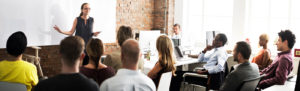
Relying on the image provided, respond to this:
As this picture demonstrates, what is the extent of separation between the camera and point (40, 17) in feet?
16.5

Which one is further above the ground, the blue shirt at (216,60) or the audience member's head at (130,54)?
the audience member's head at (130,54)

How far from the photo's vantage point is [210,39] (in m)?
6.14

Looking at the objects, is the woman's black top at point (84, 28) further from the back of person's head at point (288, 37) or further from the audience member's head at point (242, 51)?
the back of person's head at point (288, 37)

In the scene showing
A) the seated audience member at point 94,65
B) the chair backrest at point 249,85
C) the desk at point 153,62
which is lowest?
the desk at point 153,62

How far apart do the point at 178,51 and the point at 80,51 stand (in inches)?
146

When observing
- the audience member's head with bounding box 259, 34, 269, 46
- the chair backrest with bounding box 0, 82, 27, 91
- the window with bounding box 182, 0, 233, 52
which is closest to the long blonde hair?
the chair backrest with bounding box 0, 82, 27, 91

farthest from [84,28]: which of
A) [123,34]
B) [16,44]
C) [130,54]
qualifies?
[130,54]

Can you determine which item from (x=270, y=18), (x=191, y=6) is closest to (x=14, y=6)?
(x=191, y=6)

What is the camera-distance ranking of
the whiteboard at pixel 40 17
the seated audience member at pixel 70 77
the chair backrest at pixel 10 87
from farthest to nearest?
the whiteboard at pixel 40 17 → the chair backrest at pixel 10 87 → the seated audience member at pixel 70 77

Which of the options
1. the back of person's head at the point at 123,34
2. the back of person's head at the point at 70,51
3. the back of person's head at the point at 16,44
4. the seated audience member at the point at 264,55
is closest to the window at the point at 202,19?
the seated audience member at the point at 264,55

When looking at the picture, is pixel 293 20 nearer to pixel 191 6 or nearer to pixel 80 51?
pixel 191 6

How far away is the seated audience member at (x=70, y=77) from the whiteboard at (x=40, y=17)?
3172 mm

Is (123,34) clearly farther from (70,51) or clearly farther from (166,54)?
(70,51)

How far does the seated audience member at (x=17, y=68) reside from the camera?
2578mm
